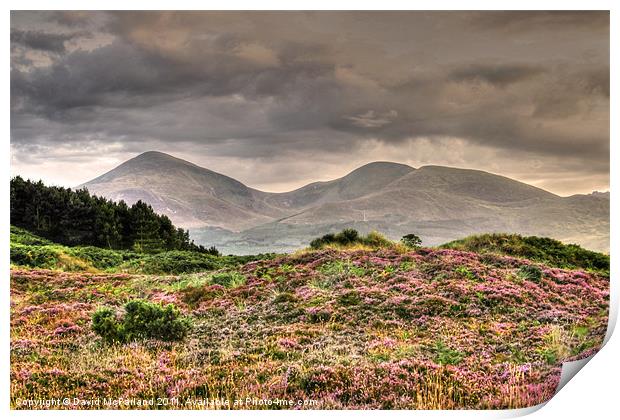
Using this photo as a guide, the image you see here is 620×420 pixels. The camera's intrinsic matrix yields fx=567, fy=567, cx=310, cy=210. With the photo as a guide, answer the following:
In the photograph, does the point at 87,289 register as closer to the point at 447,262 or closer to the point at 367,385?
the point at 367,385

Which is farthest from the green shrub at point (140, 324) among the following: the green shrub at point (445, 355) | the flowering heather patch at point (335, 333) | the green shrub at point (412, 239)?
the green shrub at point (412, 239)

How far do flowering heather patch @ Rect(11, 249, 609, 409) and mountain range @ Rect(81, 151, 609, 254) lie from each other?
2.29ft

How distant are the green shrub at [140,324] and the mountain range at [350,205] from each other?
2988 millimetres

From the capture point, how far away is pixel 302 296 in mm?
10633

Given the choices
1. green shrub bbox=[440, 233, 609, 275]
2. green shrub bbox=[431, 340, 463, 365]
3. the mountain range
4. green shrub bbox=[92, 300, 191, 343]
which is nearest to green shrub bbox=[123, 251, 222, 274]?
the mountain range

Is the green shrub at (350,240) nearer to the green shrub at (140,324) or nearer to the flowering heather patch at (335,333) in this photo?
the flowering heather patch at (335,333)

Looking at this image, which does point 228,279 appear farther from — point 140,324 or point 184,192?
point 140,324

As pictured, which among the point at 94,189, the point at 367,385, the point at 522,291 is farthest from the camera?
the point at 94,189

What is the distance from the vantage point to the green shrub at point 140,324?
9328 mm

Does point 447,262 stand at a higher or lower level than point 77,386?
higher
